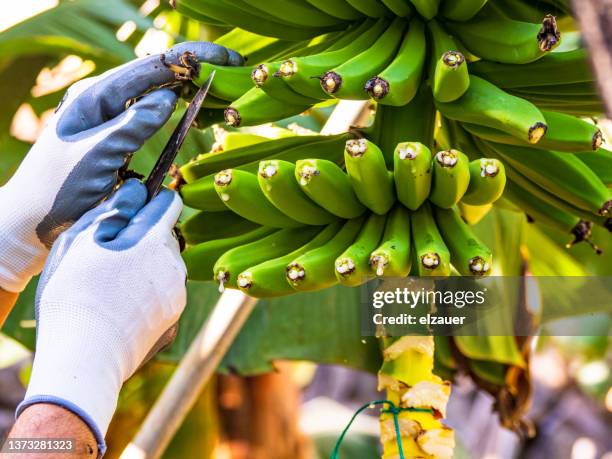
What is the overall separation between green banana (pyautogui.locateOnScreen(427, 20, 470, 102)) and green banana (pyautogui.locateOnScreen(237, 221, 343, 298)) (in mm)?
260

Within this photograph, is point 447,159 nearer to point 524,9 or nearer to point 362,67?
point 362,67

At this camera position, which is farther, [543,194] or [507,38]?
[543,194]

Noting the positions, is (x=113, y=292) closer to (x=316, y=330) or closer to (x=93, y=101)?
(x=93, y=101)

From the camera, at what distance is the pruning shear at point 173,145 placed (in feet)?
3.34

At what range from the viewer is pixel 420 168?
37.5 inches

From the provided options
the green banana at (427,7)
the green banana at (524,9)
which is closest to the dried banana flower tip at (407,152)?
the green banana at (427,7)

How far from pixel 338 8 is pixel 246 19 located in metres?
0.15

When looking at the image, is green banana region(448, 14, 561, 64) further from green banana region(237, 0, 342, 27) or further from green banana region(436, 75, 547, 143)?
green banana region(237, 0, 342, 27)

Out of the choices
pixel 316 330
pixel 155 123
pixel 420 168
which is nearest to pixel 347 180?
pixel 420 168

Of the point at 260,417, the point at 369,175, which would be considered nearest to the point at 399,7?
the point at 369,175

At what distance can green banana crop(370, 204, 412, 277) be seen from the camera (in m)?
0.94

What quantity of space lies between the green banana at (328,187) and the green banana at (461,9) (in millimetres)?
266

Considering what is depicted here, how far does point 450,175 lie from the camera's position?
954 mm

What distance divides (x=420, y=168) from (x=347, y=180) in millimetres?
113
